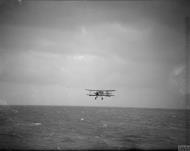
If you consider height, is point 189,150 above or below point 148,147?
above

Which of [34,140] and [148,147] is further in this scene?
[34,140]

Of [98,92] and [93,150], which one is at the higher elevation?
[98,92]

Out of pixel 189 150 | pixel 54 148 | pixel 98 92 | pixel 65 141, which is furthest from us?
pixel 65 141

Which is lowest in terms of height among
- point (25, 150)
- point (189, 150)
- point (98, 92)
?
point (25, 150)

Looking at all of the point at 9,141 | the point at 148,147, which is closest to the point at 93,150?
the point at 148,147

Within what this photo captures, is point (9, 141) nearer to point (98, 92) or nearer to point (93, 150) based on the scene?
point (93, 150)

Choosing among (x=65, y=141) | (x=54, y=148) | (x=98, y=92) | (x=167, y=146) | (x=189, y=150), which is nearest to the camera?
(x=189, y=150)

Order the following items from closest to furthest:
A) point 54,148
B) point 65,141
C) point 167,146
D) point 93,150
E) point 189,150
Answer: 1. point 189,150
2. point 93,150
3. point 54,148
4. point 167,146
5. point 65,141

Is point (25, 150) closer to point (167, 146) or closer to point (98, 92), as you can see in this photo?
point (98, 92)

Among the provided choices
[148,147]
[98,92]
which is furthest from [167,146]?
[98,92]
